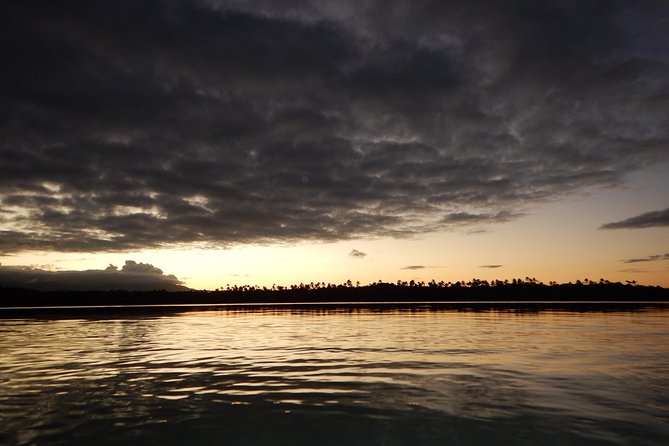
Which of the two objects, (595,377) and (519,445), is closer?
(519,445)

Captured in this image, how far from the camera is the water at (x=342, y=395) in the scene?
1027cm

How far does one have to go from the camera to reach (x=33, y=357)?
22.5m

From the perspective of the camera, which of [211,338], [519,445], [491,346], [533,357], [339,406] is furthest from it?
[211,338]

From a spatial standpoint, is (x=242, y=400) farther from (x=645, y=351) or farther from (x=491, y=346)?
(x=645, y=351)

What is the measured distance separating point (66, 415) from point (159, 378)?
5053 mm

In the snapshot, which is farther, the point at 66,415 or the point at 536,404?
the point at 536,404

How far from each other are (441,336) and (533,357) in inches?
409

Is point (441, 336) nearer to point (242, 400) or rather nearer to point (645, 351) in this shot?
point (645, 351)

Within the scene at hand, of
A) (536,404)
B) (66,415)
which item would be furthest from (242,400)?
(536,404)

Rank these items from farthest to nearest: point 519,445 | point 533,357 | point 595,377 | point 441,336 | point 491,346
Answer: point 441,336 → point 491,346 → point 533,357 → point 595,377 → point 519,445

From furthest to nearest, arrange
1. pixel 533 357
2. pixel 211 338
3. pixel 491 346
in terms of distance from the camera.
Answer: pixel 211 338 → pixel 491 346 → pixel 533 357

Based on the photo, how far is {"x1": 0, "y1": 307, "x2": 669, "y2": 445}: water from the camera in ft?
33.7

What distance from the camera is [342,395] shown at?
45.4 ft

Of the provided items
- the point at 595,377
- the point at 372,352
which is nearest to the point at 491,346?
the point at 372,352
